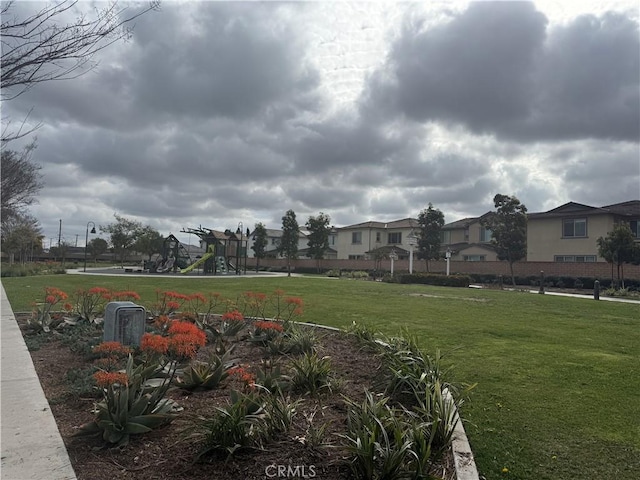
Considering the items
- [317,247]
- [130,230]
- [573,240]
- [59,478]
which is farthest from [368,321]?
[130,230]

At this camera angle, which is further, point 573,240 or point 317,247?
point 317,247

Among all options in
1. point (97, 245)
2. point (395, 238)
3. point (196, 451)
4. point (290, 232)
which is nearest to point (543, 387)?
point (196, 451)

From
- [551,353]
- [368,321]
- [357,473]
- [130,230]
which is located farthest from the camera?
[130,230]

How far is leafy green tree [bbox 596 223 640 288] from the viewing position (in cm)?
2659

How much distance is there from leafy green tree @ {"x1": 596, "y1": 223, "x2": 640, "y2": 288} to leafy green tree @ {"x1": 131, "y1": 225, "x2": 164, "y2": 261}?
52815 mm

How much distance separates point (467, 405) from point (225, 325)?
4.46 metres

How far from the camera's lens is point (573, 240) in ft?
117

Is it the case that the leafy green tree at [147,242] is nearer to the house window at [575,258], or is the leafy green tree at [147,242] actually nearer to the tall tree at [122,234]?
the tall tree at [122,234]

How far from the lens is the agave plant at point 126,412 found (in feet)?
12.6

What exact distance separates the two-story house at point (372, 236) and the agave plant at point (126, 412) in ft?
169

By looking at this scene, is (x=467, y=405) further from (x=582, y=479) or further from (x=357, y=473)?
(x=357, y=473)

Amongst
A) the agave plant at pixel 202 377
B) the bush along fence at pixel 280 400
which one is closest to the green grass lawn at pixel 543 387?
the bush along fence at pixel 280 400

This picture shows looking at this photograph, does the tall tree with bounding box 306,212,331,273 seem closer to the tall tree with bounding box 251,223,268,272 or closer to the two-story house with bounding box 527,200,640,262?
the tall tree with bounding box 251,223,268,272

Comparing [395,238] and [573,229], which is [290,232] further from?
[573,229]
